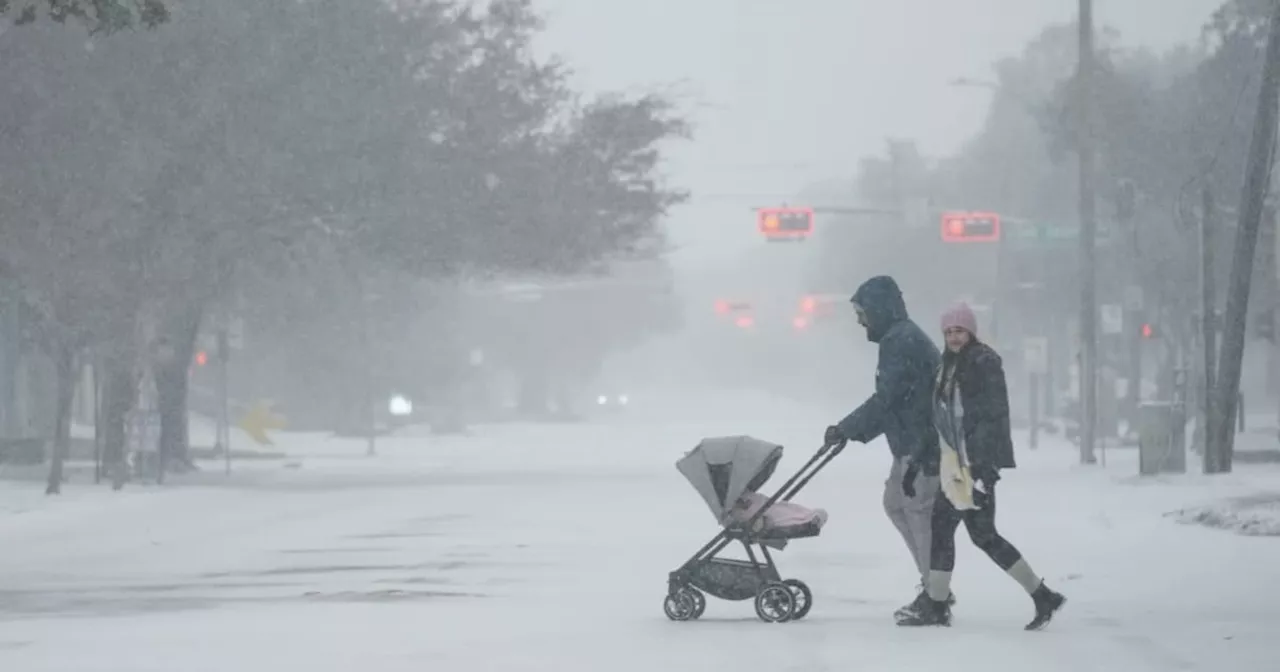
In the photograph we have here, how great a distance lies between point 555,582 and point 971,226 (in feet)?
133

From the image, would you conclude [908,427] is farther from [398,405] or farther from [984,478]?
[398,405]

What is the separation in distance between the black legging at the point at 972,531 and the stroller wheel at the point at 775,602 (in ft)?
3.45

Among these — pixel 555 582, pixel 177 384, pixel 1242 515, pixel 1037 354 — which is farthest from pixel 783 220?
pixel 555 582

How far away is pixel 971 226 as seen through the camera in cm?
5894

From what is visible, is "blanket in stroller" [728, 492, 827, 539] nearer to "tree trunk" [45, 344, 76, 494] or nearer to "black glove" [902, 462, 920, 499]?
"black glove" [902, 462, 920, 499]

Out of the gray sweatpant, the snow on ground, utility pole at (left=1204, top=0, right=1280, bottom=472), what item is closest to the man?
the gray sweatpant

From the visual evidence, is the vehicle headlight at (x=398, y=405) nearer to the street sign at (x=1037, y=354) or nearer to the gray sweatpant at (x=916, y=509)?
the street sign at (x=1037, y=354)

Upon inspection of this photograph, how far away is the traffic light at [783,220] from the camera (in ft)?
192

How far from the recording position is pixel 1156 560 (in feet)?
69.7

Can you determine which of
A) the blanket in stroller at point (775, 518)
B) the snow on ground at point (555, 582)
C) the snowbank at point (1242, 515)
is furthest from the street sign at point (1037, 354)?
the blanket in stroller at point (775, 518)

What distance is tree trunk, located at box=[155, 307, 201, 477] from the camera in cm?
4559

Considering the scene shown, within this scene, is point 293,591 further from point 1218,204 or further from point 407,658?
point 1218,204

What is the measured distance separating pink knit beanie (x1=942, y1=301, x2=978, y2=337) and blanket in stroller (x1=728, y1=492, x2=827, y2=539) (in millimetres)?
1335

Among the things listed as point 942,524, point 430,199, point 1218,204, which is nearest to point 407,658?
point 942,524
